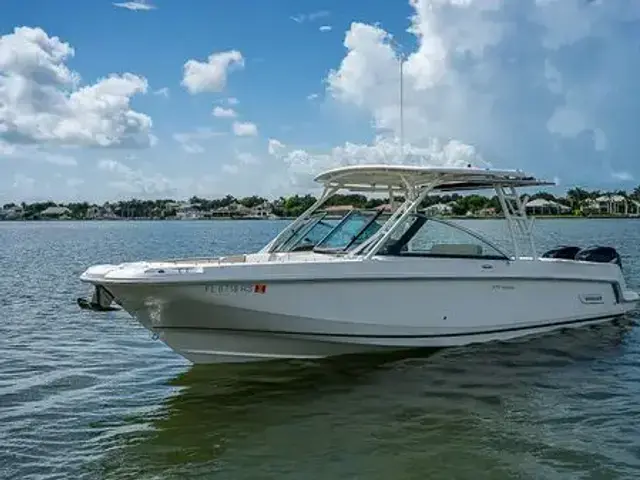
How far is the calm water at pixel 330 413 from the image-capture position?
7066mm

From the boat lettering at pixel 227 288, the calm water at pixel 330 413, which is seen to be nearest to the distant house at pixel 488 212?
the calm water at pixel 330 413

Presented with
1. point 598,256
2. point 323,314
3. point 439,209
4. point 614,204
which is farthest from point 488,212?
point 614,204

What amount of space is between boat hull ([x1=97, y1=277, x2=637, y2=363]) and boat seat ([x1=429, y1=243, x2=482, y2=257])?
0.41 metres

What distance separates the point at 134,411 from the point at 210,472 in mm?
2280

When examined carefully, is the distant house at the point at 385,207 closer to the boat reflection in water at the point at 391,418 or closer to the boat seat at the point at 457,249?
the boat seat at the point at 457,249

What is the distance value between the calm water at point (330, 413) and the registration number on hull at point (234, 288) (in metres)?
1.24

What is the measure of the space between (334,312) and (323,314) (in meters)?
0.16

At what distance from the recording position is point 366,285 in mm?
10023

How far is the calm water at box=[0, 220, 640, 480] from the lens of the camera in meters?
7.07

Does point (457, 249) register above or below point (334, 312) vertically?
above

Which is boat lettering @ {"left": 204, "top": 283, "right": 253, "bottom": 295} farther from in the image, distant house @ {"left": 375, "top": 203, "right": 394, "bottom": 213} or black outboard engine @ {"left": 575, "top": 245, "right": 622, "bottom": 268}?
black outboard engine @ {"left": 575, "top": 245, "right": 622, "bottom": 268}

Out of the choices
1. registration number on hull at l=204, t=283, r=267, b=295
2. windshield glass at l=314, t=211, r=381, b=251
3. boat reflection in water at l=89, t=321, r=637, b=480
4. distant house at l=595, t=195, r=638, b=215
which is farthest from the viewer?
distant house at l=595, t=195, r=638, b=215

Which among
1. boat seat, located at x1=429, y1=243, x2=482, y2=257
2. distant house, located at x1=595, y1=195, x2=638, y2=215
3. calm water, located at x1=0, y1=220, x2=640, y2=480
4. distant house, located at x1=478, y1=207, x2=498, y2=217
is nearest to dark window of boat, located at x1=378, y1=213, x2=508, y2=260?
boat seat, located at x1=429, y1=243, x2=482, y2=257

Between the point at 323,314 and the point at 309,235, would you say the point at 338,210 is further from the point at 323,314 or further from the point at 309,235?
the point at 323,314
